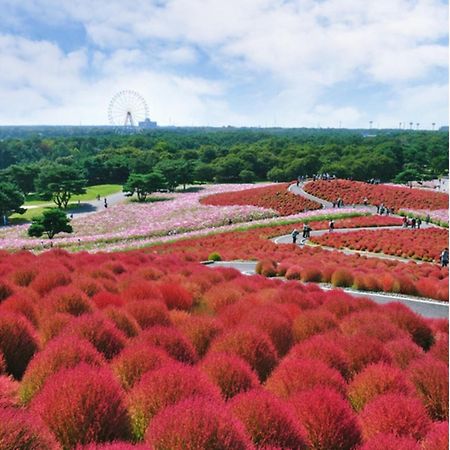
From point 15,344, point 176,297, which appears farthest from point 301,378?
point 176,297

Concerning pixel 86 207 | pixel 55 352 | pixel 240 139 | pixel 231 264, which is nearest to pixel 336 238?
pixel 231 264

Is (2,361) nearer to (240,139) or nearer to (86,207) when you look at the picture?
(86,207)

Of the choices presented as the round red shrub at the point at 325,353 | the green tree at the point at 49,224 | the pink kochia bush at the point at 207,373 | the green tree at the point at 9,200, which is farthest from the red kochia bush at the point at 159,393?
the green tree at the point at 9,200

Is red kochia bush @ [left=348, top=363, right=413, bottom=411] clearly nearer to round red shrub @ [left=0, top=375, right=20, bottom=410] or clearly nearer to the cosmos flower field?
the cosmos flower field

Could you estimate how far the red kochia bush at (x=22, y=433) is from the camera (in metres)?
3.62

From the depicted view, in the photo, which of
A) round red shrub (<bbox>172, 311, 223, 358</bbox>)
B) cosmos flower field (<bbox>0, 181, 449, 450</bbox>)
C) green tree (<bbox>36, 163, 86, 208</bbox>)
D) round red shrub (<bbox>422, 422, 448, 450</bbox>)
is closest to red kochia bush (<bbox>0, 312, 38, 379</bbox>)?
cosmos flower field (<bbox>0, 181, 449, 450</bbox>)

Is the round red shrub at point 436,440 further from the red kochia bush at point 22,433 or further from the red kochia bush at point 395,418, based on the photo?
the red kochia bush at point 22,433

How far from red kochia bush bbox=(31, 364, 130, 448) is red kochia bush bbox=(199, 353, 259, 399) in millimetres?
1486

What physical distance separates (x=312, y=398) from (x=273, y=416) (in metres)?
0.59

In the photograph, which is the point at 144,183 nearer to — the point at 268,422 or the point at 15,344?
the point at 15,344

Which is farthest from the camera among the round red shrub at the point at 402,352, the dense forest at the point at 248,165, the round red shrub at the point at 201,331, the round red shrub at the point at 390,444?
the dense forest at the point at 248,165

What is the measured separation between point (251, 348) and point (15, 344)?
319 centimetres

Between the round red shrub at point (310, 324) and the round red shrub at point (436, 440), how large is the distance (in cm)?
395

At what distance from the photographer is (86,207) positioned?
242ft
